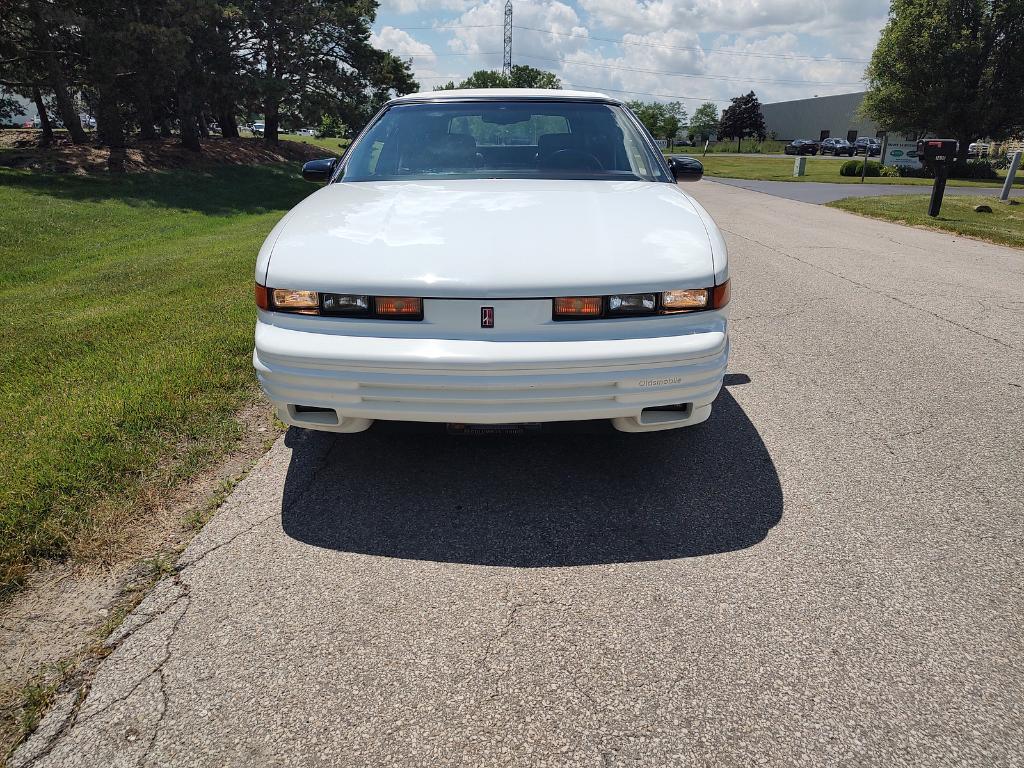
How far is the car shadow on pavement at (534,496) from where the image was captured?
8.48ft

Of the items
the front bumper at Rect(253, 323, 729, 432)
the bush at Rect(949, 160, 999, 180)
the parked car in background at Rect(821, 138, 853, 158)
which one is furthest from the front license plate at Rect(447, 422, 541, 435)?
the parked car in background at Rect(821, 138, 853, 158)

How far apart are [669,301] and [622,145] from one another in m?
1.73

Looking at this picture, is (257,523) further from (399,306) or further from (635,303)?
(635,303)

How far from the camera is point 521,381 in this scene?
Result: 2445 mm

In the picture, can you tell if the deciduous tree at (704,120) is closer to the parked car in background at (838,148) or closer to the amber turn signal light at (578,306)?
the parked car in background at (838,148)

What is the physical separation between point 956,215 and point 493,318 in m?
14.9

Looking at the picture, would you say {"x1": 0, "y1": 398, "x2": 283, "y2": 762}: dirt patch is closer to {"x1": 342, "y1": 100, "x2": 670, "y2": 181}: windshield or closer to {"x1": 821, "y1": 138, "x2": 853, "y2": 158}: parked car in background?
{"x1": 342, "y1": 100, "x2": 670, "y2": 181}: windshield

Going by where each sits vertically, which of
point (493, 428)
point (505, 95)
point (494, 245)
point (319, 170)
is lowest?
point (493, 428)

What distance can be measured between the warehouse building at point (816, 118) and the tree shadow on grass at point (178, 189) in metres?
63.0

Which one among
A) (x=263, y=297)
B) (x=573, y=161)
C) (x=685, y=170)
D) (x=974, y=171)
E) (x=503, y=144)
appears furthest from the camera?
(x=974, y=171)

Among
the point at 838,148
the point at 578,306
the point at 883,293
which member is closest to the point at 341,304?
the point at 578,306

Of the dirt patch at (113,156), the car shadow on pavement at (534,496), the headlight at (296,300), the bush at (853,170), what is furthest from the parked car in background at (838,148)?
the headlight at (296,300)

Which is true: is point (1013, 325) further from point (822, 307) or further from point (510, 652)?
point (510, 652)

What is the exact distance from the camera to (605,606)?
2244 millimetres
